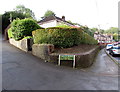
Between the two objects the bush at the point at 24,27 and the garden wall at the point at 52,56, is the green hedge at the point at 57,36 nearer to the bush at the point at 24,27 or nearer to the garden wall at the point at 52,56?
the garden wall at the point at 52,56

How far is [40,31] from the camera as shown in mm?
10039

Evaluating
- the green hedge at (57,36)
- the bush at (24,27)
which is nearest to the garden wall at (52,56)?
the green hedge at (57,36)

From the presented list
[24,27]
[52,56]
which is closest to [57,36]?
[52,56]

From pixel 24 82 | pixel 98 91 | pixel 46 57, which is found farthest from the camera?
pixel 46 57

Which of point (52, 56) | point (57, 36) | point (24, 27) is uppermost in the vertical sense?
point (24, 27)

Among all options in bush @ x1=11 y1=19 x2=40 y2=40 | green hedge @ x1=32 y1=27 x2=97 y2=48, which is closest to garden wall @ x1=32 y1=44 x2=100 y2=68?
green hedge @ x1=32 y1=27 x2=97 y2=48

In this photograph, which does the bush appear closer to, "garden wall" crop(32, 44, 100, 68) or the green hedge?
the green hedge

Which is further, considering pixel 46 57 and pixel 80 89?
pixel 46 57

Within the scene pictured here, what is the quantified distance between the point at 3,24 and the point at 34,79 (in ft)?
104

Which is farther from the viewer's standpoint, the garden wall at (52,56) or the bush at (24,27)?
the bush at (24,27)

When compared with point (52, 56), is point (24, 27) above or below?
above

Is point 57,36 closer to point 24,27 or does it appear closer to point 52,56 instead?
point 52,56

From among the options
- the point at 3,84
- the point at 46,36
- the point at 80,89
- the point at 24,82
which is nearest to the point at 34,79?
the point at 24,82

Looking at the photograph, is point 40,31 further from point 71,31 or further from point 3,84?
point 3,84
